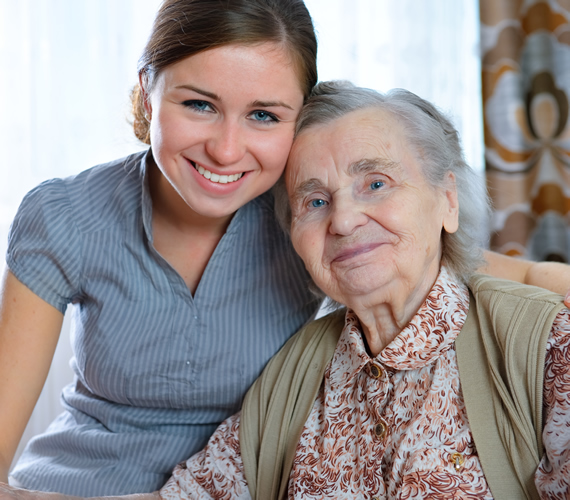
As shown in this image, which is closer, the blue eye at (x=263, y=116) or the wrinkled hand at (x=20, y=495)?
the wrinkled hand at (x=20, y=495)

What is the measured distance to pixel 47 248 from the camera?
5.33ft

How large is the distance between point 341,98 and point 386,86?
1909 mm

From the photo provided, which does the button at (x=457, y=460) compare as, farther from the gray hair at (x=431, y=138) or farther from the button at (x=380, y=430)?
the gray hair at (x=431, y=138)

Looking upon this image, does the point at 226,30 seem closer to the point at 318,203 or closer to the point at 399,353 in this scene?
the point at 318,203

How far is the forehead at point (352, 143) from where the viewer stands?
1.36 metres

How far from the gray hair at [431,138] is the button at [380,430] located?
355mm

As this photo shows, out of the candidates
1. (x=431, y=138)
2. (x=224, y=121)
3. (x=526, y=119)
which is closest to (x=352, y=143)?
(x=431, y=138)

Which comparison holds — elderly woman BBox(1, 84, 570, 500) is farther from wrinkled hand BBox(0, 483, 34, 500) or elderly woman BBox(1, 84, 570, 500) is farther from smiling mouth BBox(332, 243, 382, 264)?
wrinkled hand BBox(0, 483, 34, 500)

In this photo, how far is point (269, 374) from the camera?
1.60 m

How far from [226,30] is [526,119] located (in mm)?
2344

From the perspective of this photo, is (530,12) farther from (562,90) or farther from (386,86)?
(386,86)

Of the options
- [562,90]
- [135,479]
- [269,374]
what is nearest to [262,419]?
[269,374]

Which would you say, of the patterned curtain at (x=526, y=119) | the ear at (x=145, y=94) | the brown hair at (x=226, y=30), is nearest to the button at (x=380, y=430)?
the brown hair at (x=226, y=30)

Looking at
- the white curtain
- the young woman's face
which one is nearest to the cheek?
the young woman's face
